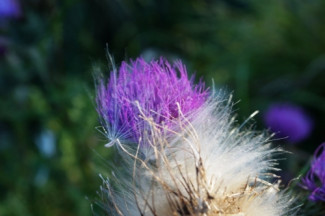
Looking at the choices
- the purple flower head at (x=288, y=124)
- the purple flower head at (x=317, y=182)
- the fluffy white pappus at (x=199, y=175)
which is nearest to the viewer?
the fluffy white pappus at (x=199, y=175)

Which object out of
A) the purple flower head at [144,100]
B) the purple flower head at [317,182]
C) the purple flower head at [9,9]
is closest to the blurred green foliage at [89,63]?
the purple flower head at [9,9]

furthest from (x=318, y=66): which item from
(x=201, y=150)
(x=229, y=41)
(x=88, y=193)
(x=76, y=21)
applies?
(x=201, y=150)

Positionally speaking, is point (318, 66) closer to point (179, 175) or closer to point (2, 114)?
point (2, 114)

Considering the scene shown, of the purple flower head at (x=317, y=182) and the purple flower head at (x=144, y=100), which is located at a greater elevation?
the purple flower head at (x=144, y=100)

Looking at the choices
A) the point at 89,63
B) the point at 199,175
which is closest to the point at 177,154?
the point at 199,175

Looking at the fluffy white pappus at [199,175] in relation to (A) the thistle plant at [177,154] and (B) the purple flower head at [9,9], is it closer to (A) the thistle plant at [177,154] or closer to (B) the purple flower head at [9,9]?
(A) the thistle plant at [177,154]

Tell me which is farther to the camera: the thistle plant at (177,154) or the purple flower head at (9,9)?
the purple flower head at (9,9)

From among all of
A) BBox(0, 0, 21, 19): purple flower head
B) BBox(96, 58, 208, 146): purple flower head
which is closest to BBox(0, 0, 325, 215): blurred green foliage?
BBox(0, 0, 21, 19): purple flower head
